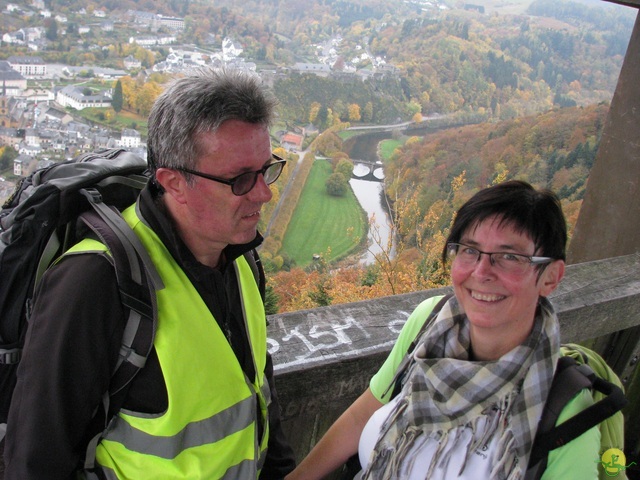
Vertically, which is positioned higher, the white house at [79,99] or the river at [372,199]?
the white house at [79,99]

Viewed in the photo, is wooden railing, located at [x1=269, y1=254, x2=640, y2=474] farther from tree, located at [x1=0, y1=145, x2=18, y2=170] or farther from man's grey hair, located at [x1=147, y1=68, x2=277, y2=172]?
tree, located at [x1=0, y1=145, x2=18, y2=170]

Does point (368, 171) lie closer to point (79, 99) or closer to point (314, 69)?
point (314, 69)

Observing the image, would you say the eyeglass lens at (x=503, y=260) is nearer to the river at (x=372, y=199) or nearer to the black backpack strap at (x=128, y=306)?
the black backpack strap at (x=128, y=306)

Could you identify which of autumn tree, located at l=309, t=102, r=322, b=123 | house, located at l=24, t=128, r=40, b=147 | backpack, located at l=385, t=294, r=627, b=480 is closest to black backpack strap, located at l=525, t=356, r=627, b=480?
backpack, located at l=385, t=294, r=627, b=480

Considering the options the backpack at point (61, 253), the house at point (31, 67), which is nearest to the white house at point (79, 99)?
the house at point (31, 67)

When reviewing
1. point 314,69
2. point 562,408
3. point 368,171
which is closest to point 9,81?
point 562,408
